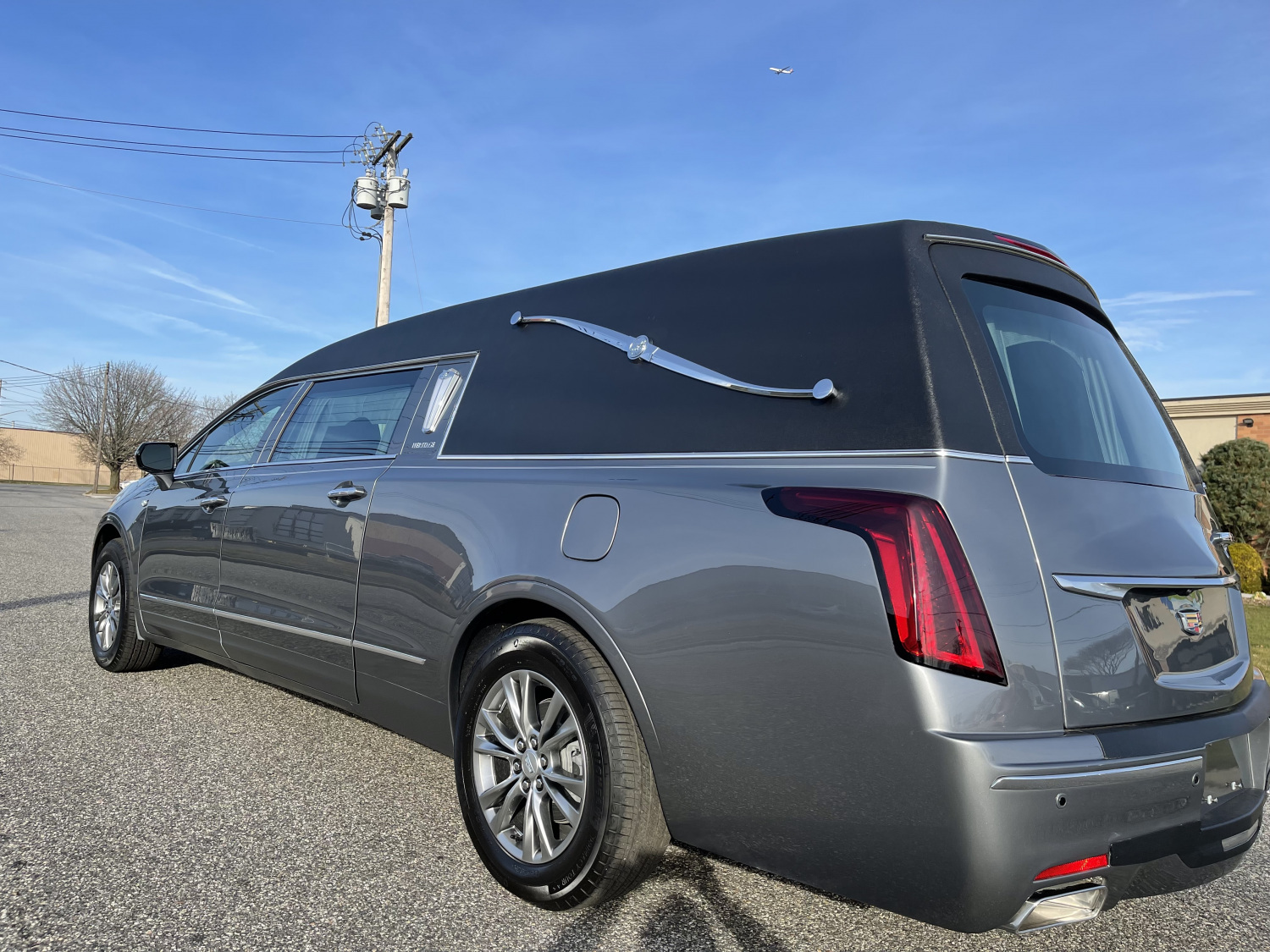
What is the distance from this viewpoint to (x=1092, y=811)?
192 centimetres

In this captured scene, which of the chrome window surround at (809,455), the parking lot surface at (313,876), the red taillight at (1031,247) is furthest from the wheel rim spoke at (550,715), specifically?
the red taillight at (1031,247)

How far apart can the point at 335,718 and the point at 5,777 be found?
1.39m

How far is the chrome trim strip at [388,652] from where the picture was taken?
3152 millimetres

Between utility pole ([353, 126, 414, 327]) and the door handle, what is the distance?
1566 centimetres

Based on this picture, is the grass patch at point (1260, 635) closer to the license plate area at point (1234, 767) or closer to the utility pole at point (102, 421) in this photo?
the license plate area at point (1234, 767)

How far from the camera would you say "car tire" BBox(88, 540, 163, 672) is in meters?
5.24

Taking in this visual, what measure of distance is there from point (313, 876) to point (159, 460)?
3.09m

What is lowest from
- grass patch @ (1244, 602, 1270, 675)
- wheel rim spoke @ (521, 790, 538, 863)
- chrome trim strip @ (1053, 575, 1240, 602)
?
grass patch @ (1244, 602, 1270, 675)

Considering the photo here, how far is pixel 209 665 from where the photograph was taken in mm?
5719

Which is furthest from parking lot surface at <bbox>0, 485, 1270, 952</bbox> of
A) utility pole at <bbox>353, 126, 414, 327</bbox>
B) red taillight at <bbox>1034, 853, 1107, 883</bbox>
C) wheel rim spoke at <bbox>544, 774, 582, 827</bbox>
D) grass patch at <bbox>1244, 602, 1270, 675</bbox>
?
utility pole at <bbox>353, 126, 414, 327</bbox>

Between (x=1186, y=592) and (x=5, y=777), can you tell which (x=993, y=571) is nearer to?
(x=1186, y=592)

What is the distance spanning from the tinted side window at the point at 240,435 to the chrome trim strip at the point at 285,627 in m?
0.75

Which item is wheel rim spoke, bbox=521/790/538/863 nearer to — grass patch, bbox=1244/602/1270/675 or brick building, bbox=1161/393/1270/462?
grass patch, bbox=1244/602/1270/675

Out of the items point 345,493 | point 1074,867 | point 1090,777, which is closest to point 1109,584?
point 1090,777
